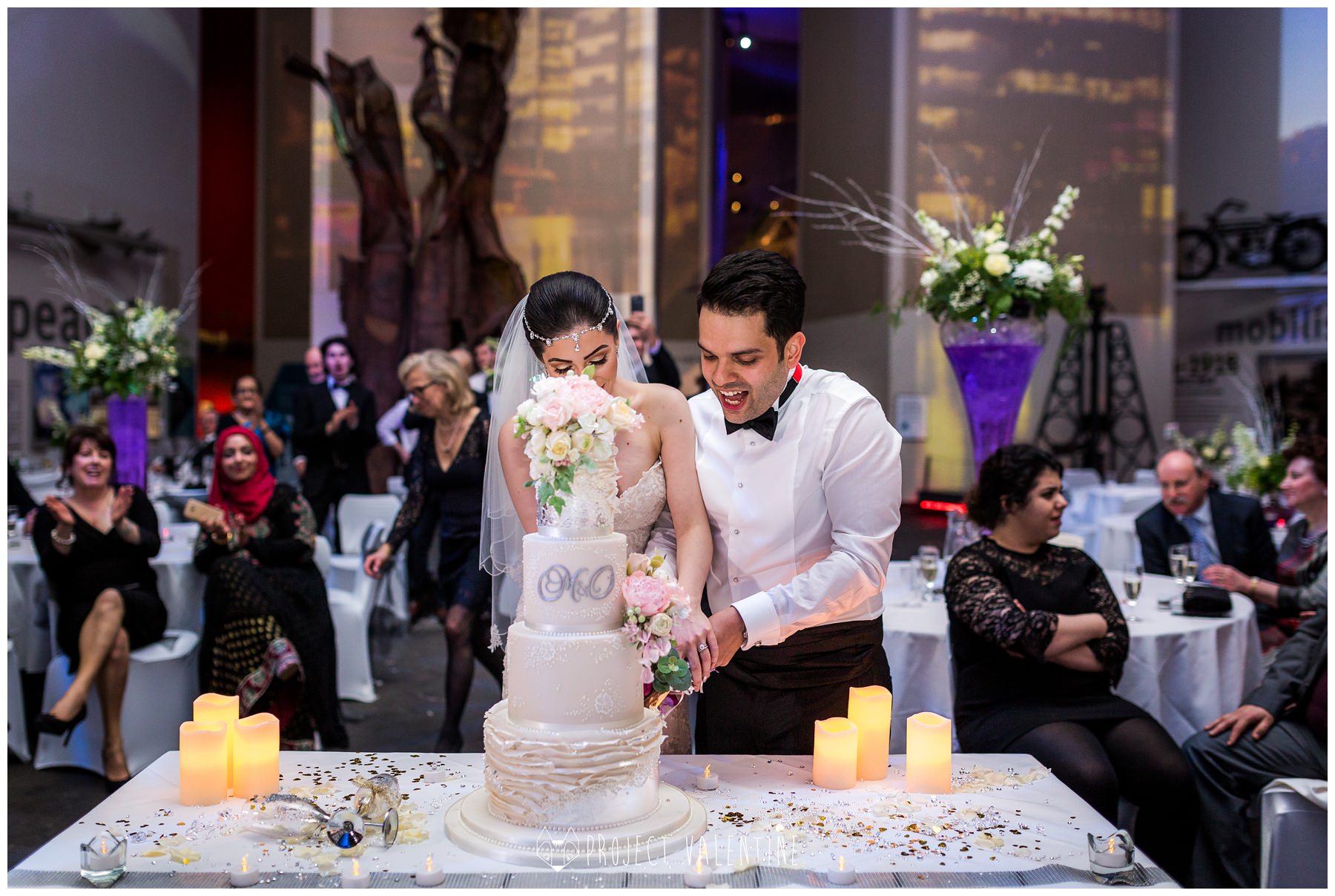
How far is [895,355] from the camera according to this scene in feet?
40.0

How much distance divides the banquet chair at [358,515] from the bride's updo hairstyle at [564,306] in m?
4.61

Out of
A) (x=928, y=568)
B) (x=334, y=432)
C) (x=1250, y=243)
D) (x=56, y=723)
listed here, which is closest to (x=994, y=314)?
(x=928, y=568)

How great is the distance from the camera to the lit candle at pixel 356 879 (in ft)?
5.61

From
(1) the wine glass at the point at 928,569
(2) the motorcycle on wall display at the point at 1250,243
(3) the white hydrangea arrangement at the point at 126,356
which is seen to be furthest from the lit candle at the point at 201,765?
(2) the motorcycle on wall display at the point at 1250,243

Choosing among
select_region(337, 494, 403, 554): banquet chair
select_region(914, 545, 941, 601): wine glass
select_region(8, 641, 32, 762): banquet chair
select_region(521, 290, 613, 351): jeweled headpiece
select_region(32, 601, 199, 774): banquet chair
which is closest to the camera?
select_region(521, 290, 613, 351): jeweled headpiece

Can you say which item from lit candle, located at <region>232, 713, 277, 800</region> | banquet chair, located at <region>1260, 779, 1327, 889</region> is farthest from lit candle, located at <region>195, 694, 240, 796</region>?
banquet chair, located at <region>1260, 779, 1327, 889</region>

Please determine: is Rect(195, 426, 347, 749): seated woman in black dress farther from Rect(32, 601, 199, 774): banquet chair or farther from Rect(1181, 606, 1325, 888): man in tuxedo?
Rect(1181, 606, 1325, 888): man in tuxedo

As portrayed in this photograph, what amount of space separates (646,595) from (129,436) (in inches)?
190

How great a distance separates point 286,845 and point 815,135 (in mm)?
13398

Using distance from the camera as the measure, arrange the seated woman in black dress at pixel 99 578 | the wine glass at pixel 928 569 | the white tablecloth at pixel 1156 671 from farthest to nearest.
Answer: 1. the seated woman in black dress at pixel 99 578
2. the wine glass at pixel 928 569
3. the white tablecloth at pixel 1156 671

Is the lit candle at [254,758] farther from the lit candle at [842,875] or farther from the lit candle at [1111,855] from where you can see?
the lit candle at [1111,855]

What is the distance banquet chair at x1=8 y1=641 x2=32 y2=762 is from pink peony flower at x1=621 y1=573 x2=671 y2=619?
4113mm

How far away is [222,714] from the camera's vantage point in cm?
216

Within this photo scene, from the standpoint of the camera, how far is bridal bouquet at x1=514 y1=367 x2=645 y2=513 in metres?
1.82
